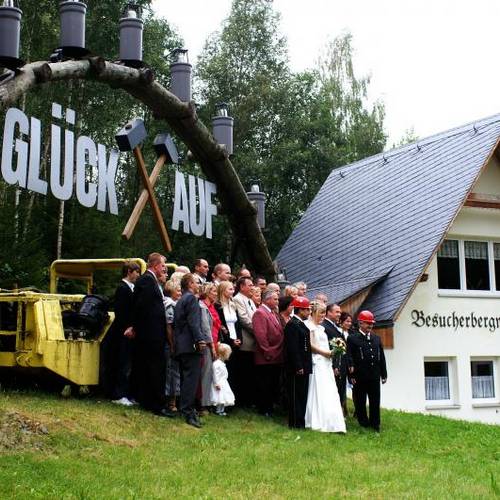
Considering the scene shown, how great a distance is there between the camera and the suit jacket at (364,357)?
12438 mm

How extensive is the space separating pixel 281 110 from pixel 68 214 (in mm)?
13574

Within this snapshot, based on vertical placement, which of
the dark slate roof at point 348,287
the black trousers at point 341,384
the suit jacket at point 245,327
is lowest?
the black trousers at point 341,384

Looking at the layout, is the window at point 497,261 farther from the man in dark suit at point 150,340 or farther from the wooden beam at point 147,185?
the man in dark suit at point 150,340

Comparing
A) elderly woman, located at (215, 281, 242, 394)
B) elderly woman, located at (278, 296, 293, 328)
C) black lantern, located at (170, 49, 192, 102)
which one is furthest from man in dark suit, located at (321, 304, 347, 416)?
black lantern, located at (170, 49, 192, 102)

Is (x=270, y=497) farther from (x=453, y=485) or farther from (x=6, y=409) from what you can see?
(x=6, y=409)

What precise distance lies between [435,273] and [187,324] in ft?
35.0

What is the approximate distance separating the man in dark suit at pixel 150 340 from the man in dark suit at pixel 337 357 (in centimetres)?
273

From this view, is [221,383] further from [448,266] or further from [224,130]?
[448,266]

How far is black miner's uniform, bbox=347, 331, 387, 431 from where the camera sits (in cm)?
1240

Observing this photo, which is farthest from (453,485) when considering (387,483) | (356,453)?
(356,453)

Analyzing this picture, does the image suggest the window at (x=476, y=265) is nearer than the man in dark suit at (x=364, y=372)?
No

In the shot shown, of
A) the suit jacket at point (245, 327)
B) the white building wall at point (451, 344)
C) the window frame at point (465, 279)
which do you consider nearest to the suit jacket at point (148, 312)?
the suit jacket at point (245, 327)

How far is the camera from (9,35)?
33.7 feet

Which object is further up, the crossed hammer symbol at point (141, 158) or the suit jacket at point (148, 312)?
the crossed hammer symbol at point (141, 158)
